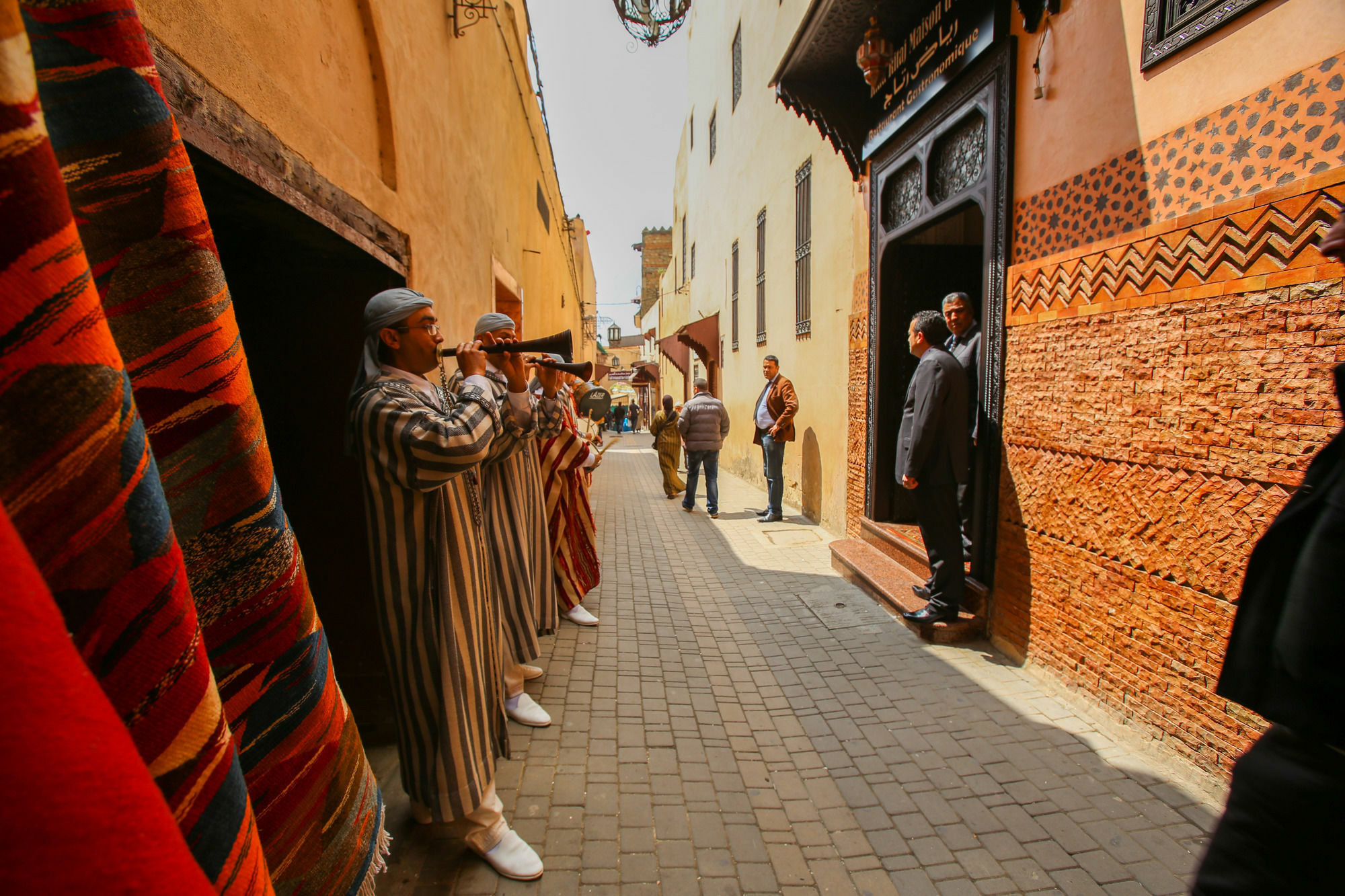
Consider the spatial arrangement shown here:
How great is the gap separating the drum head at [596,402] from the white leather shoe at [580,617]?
79.3 inches

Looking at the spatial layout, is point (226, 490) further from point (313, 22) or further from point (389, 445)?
point (313, 22)

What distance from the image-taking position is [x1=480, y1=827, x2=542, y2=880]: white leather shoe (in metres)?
2.17

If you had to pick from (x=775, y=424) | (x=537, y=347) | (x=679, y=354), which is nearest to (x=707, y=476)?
(x=775, y=424)

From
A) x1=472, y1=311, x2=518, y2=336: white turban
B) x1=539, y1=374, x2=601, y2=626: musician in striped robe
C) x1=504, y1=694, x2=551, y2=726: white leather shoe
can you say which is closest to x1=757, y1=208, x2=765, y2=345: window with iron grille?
x1=539, y1=374, x2=601, y2=626: musician in striped robe

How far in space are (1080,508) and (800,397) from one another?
495cm

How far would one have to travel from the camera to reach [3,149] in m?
0.40

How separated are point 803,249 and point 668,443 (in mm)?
3541

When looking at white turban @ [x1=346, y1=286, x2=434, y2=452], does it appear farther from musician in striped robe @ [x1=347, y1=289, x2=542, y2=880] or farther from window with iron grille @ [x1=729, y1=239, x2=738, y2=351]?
window with iron grille @ [x1=729, y1=239, x2=738, y2=351]

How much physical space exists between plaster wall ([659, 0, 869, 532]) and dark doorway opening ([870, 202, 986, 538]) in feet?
1.43

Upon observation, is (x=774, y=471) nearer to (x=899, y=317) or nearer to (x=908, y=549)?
(x=899, y=317)

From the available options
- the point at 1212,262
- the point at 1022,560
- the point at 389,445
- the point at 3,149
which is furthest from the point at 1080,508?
the point at 3,149

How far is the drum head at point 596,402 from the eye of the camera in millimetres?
6070

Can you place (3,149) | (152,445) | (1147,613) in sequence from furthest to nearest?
1. (1147,613)
2. (152,445)
3. (3,149)

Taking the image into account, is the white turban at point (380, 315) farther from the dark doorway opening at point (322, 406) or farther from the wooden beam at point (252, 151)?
the dark doorway opening at point (322, 406)
